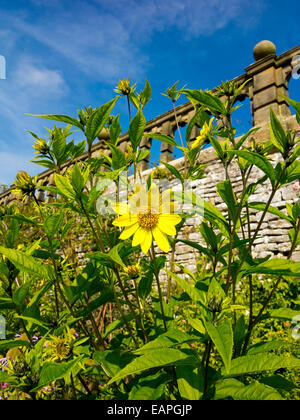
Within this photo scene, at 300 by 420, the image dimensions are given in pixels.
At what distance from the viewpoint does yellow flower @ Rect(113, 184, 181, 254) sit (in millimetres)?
845

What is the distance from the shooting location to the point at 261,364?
663 millimetres

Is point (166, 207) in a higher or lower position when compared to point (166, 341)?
higher

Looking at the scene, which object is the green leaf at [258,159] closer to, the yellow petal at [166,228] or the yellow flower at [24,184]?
the yellow petal at [166,228]

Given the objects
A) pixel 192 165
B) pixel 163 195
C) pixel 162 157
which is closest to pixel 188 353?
pixel 163 195

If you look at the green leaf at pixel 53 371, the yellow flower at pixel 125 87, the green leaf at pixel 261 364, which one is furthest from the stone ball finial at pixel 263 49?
the green leaf at pixel 53 371

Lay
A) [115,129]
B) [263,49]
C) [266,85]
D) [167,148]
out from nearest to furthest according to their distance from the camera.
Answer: [115,129] < [266,85] < [263,49] < [167,148]

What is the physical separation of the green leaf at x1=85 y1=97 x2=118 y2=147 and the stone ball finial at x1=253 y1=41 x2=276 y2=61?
4.92m

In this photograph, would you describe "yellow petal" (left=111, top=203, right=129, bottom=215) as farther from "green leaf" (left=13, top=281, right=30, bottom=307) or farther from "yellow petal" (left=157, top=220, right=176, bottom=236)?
"green leaf" (left=13, top=281, right=30, bottom=307)

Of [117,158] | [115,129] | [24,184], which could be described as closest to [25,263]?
[24,184]

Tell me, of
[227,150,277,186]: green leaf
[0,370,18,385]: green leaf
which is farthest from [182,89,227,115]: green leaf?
[0,370,18,385]: green leaf

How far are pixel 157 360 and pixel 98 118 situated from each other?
0.69m

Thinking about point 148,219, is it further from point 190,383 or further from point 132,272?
point 190,383
